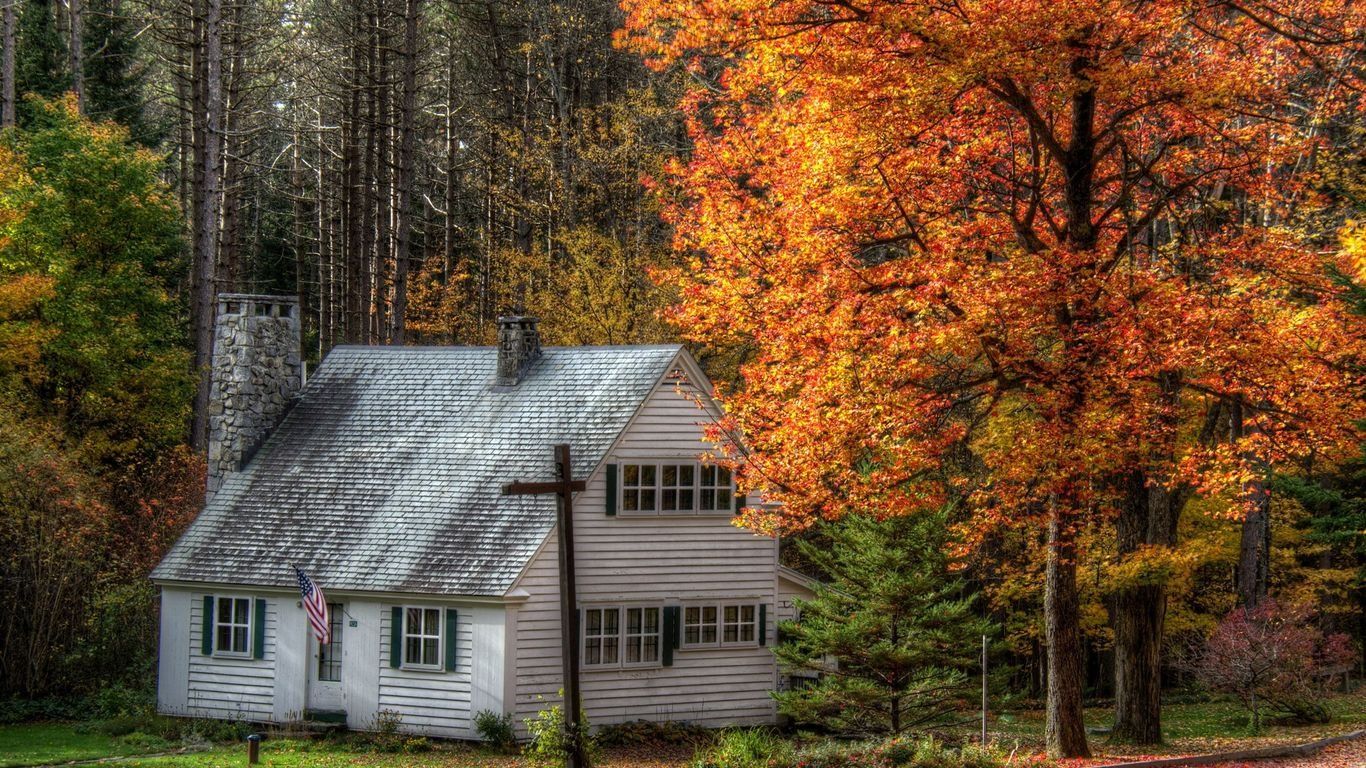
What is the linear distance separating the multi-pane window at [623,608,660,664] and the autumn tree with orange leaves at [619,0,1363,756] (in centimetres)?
573

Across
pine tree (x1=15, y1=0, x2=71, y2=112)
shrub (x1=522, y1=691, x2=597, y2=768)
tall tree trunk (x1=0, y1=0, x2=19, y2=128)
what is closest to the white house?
shrub (x1=522, y1=691, x2=597, y2=768)

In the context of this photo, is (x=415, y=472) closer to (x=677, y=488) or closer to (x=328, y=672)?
(x=328, y=672)

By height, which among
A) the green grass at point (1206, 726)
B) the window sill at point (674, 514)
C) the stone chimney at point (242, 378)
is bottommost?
the green grass at point (1206, 726)

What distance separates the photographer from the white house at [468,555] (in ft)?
74.2

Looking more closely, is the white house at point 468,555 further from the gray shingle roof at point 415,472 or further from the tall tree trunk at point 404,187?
the tall tree trunk at point 404,187

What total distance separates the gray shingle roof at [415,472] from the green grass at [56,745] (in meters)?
3.15

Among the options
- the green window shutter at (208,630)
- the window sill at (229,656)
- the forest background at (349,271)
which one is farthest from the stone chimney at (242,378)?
the window sill at (229,656)

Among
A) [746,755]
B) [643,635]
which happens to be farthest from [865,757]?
[643,635]

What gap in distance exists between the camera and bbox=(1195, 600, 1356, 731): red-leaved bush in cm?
2312

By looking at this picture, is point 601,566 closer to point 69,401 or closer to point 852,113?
point 852,113

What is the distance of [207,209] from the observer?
30.9 m

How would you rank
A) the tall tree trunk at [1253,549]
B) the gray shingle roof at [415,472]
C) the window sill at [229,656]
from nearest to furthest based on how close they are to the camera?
the gray shingle roof at [415,472] → the window sill at [229,656] → the tall tree trunk at [1253,549]

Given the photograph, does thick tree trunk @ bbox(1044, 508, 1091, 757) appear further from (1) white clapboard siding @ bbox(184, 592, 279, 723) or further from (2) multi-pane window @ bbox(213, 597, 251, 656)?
(2) multi-pane window @ bbox(213, 597, 251, 656)

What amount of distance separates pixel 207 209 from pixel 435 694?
1443 centimetres
